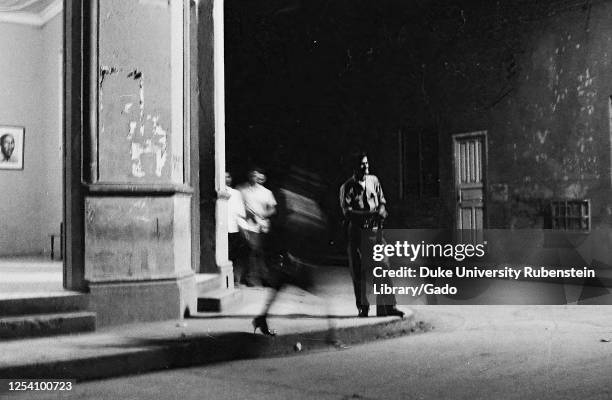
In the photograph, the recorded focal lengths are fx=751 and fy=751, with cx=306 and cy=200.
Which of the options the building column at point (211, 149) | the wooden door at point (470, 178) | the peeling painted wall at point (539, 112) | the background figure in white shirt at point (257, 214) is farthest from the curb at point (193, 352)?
the wooden door at point (470, 178)

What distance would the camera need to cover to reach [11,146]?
553 inches

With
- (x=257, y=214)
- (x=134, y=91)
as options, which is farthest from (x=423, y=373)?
(x=134, y=91)

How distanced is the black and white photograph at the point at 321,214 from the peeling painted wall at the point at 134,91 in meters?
0.02

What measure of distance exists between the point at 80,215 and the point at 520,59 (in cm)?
1207

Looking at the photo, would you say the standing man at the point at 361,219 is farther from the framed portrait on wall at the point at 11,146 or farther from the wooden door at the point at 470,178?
the wooden door at the point at 470,178

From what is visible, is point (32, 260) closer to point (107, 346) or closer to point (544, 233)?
point (107, 346)

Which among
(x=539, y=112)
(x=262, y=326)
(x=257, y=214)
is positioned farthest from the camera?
(x=539, y=112)

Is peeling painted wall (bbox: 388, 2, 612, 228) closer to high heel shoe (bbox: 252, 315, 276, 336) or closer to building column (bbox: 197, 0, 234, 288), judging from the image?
building column (bbox: 197, 0, 234, 288)

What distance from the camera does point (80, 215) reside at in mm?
7859

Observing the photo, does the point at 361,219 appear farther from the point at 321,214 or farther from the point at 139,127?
the point at 139,127

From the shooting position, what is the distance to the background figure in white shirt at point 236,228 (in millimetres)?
8109

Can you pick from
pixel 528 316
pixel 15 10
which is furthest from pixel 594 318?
pixel 15 10

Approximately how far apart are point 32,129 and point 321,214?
874cm

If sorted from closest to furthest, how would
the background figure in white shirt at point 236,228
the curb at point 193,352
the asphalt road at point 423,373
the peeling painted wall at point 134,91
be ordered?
the asphalt road at point 423,373, the curb at point 193,352, the peeling painted wall at point 134,91, the background figure in white shirt at point 236,228
